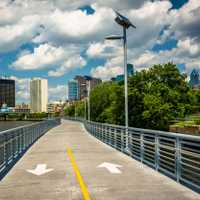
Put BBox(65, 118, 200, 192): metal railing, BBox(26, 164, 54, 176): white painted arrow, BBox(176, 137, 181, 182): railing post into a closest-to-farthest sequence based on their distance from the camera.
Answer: BBox(65, 118, 200, 192): metal railing → BBox(176, 137, 181, 182): railing post → BBox(26, 164, 54, 176): white painted arrow

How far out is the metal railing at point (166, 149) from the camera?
10234 millimetres

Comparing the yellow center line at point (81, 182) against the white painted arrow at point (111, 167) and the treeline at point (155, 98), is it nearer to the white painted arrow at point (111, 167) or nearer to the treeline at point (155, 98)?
the white painted arrow at point (111, 167)

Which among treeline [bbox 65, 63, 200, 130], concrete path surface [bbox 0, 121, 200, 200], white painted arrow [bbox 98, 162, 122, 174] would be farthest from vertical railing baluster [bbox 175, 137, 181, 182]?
treeline [bbox 65, 63, 200, 130]

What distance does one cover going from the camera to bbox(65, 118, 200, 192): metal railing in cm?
1023

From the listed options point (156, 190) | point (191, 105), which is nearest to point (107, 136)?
point (156, 190)

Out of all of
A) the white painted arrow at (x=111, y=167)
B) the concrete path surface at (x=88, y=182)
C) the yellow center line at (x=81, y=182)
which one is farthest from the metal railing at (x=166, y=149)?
the yellow center line at (x=81, y=182)

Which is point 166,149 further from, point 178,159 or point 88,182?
point 88,182

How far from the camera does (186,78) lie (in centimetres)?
6862

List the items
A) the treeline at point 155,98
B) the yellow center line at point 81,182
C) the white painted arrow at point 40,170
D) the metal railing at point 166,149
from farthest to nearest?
the treeline at point 155,98 → the white painted arrow at point 40,170 → the metal railing at point 166,149 → the yellow center line at point 81,182

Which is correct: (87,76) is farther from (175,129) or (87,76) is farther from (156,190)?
(156,190)

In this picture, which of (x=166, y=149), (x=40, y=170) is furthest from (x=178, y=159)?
A: (x=40, y=170)

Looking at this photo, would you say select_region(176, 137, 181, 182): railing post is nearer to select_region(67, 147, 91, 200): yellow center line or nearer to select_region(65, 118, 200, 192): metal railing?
select_region(65, 118, 200, 192): metal railing

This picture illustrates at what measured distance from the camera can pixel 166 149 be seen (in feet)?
50.1

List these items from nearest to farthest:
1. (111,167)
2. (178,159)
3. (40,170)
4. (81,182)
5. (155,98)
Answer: (178,159) < (81,182) < (40,170) < (111,167) < (155,98)
